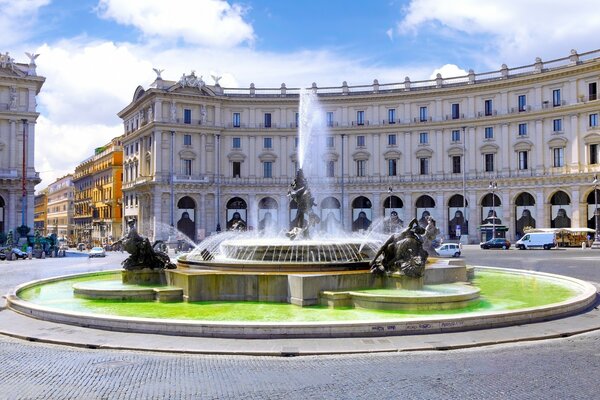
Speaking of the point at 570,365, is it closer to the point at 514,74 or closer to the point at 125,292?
the point at 125,292

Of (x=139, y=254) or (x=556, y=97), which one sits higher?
(x=556, y=97)

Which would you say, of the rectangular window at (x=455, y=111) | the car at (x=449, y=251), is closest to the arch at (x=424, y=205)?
the rectangular window at (x=455, y=111)

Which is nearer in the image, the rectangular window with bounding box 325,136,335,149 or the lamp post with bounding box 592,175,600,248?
the lamp post with bounding box 592,175,600,248

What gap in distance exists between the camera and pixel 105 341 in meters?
12.4

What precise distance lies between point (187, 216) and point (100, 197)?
3803 centimetres

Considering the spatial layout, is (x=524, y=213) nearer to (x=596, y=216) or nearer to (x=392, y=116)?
(x=596, y=216)

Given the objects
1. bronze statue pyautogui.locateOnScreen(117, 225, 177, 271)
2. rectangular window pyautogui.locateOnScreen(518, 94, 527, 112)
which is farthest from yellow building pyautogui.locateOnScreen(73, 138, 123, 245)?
bronze statue pyautogui.locateOnScreen(117, 225, 177, 271)

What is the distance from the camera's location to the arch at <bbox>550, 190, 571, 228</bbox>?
6295 cm

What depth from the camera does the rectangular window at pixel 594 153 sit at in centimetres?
6059

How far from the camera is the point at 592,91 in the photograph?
6106cm

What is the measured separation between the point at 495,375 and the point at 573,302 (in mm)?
6654

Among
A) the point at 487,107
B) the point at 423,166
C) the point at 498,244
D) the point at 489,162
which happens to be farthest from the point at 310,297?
the point at 423,166

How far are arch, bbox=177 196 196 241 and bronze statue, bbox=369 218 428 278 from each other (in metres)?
57.5

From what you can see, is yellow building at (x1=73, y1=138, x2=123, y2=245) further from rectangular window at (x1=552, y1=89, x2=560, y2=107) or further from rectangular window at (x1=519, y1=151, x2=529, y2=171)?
rectangular window at (x1=552, y1=89, x2=560, y2=107)
